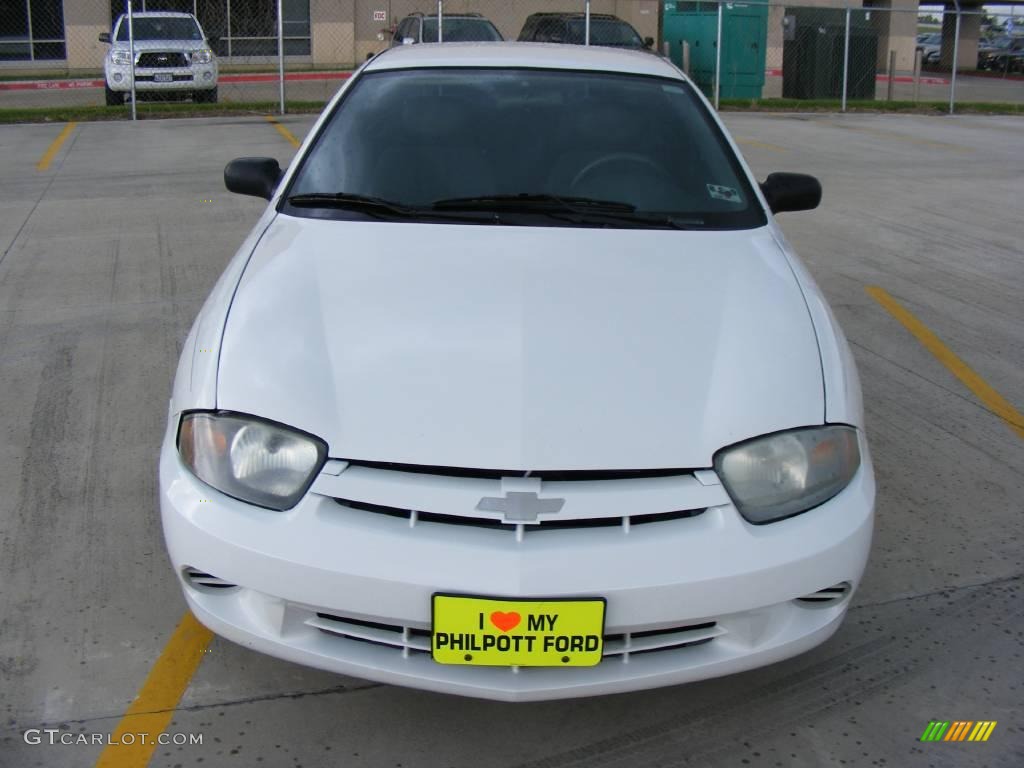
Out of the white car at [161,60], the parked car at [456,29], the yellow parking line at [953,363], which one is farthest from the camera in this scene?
the parked car at [456,29]

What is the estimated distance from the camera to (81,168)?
10828 mm

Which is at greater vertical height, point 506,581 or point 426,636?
point 506,581

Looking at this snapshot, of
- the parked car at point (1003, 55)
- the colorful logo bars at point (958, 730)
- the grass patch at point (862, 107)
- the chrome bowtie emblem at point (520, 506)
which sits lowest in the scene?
the colorful logo bars at point (958, 730)

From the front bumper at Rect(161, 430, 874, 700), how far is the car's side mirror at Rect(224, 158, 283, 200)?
6.20ft

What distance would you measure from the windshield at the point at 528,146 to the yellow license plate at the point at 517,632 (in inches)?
59.6

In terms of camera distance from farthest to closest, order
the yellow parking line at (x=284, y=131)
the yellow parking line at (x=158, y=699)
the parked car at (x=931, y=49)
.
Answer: the parked car at (x=931, y=49), the yellow parking line at (x=284, y=131), the yellow parking line at (x=158, y=699)

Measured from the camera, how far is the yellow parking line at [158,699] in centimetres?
277

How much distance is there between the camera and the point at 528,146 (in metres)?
4.01

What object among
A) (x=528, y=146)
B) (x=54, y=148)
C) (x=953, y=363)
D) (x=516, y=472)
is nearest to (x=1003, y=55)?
(x=54, y=148)

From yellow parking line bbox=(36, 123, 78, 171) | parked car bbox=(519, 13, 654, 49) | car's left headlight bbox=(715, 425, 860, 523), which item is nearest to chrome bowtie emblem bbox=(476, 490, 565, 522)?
car's left headlight bbox=(715, 425, 860, 523)

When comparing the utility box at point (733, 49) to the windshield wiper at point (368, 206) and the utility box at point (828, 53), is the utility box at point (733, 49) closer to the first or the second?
the utility box at point (828, 53)

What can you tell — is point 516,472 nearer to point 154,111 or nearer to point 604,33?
point 154,111

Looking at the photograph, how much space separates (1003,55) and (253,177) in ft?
138

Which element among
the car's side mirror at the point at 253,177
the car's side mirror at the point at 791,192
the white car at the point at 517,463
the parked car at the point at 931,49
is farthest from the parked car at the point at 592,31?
the parked car at the point at 931,49
